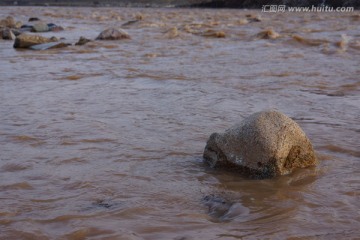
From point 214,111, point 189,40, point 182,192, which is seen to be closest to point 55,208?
point 182,192

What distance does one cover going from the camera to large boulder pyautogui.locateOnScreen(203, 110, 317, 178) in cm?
326

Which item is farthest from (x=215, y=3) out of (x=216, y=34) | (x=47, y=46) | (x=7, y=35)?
(x=47, y=46)

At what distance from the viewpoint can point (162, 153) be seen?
371cm

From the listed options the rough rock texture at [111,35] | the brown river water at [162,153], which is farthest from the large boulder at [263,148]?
the rough rock texture at [111,35]

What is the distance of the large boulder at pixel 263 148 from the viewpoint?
10.7 feet

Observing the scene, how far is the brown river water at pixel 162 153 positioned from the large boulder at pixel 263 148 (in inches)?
3.3

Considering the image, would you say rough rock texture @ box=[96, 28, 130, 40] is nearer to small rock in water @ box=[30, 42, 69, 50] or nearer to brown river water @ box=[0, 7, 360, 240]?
small rock in water @ box=[30, 42, 69, 50]

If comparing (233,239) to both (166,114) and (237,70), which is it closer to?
(166,114)

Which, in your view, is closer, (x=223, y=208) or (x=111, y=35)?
(x=223, y=208)

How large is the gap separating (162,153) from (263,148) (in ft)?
2.56

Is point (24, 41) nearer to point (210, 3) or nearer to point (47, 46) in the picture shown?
point (47, 46)

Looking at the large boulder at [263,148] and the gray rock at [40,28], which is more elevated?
the large boulder at [263,148]

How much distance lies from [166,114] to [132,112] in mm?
330

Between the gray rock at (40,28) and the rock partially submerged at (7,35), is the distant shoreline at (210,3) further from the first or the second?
the rock partially submerged at (7,35)
